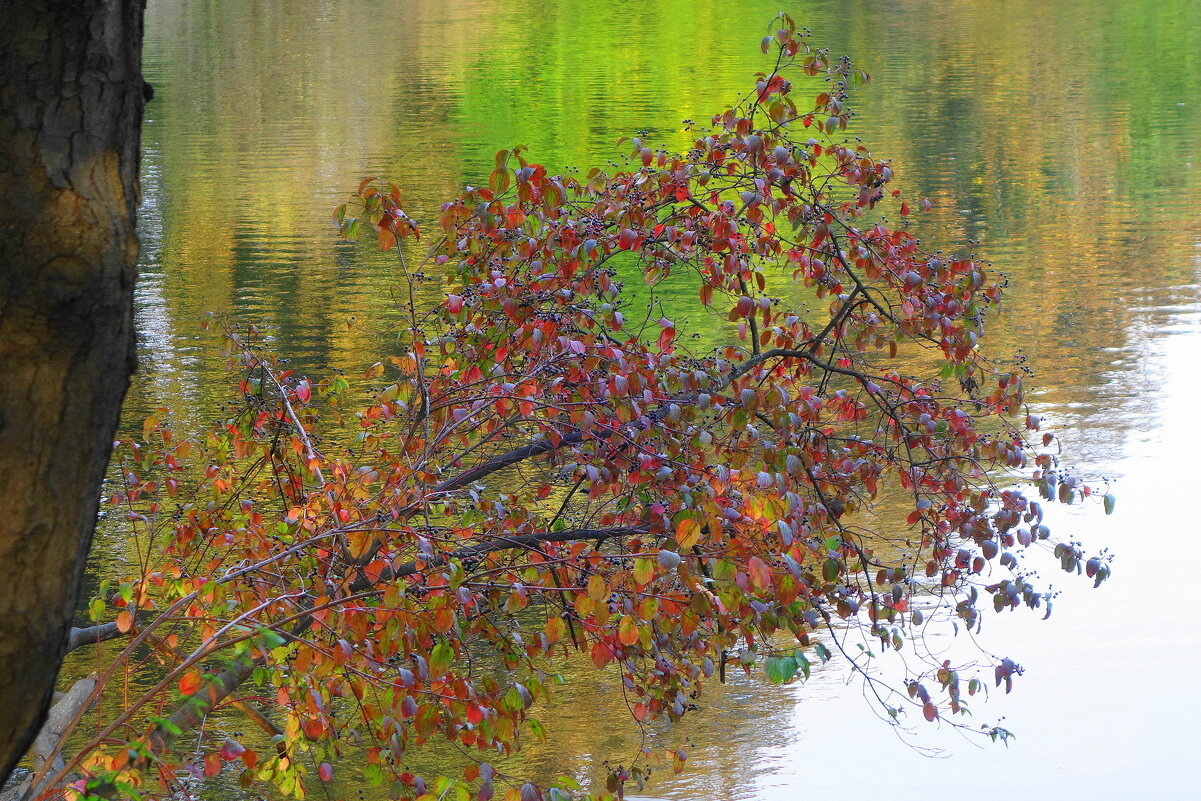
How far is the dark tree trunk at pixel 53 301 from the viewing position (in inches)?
98.7

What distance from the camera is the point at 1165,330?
1502 cm

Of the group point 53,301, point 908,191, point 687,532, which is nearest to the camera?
point 53,301

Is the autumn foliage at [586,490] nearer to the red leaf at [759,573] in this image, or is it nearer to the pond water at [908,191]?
the red leaf at [759,573]

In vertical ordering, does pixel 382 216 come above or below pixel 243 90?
below

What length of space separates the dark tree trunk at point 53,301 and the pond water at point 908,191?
187 inches

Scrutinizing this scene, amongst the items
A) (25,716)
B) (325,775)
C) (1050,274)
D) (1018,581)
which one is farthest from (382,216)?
(1050,274)

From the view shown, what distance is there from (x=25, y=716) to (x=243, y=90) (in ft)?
128

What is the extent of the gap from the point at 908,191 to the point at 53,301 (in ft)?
68.0

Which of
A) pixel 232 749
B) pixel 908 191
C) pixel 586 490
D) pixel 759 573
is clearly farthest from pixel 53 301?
pixel 908 191

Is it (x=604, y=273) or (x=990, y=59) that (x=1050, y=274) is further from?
(x=990, y=59)

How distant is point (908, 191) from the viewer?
2227 centimetres

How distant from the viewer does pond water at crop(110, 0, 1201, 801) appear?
24.6 ft

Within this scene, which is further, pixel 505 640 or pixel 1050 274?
pixel 1050 274

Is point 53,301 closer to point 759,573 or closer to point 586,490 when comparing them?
point 759,573
